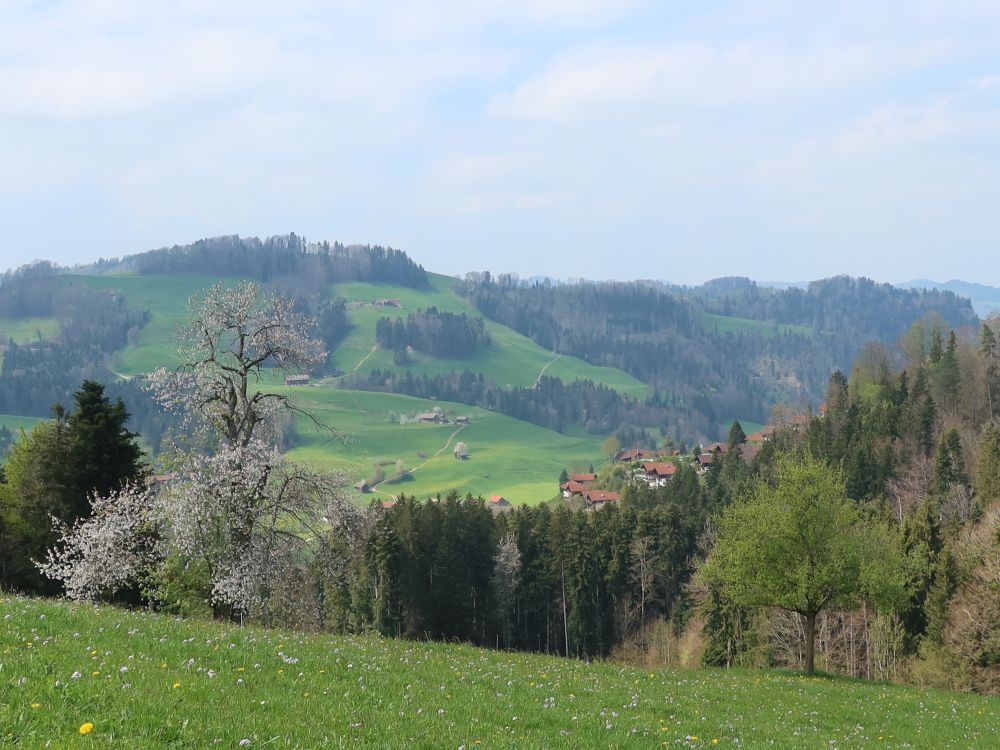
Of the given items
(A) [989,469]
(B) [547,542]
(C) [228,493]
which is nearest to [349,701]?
(C) [228,493]

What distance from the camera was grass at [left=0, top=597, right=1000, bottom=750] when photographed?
974 cm

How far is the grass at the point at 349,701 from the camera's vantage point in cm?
974

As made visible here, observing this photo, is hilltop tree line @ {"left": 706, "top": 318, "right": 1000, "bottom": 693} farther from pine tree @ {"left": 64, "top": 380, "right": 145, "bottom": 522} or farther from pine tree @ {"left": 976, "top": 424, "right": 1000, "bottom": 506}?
pine tree @ {"left": 64, "top": 380, "right": 145, "bottom": 522}

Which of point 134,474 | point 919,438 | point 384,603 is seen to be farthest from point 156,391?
point 919,438

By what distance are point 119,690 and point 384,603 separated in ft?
288

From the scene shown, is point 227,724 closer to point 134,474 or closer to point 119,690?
point 119,690

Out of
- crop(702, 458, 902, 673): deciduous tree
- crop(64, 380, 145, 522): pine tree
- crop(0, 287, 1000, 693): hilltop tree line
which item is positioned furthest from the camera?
crop(64, 380, 145, 522): pine tree

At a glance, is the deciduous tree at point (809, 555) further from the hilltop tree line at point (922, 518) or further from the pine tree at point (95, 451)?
the pine tree at point (95, 451)

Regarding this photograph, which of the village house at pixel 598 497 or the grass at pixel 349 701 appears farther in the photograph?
the village house at pixel 598 497

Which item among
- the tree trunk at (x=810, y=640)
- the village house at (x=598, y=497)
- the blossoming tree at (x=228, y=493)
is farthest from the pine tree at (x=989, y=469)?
the village house at (x=598, y=497)

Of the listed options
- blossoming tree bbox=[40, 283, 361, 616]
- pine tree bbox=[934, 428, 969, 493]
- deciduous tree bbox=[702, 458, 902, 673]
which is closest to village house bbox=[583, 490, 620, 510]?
pine tree bbox=[934, 428, 969, 493]

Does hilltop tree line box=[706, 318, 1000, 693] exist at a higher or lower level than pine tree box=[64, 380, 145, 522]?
lower

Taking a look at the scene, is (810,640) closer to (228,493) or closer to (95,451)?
(228,493)

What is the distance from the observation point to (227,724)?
10039 millimetres
